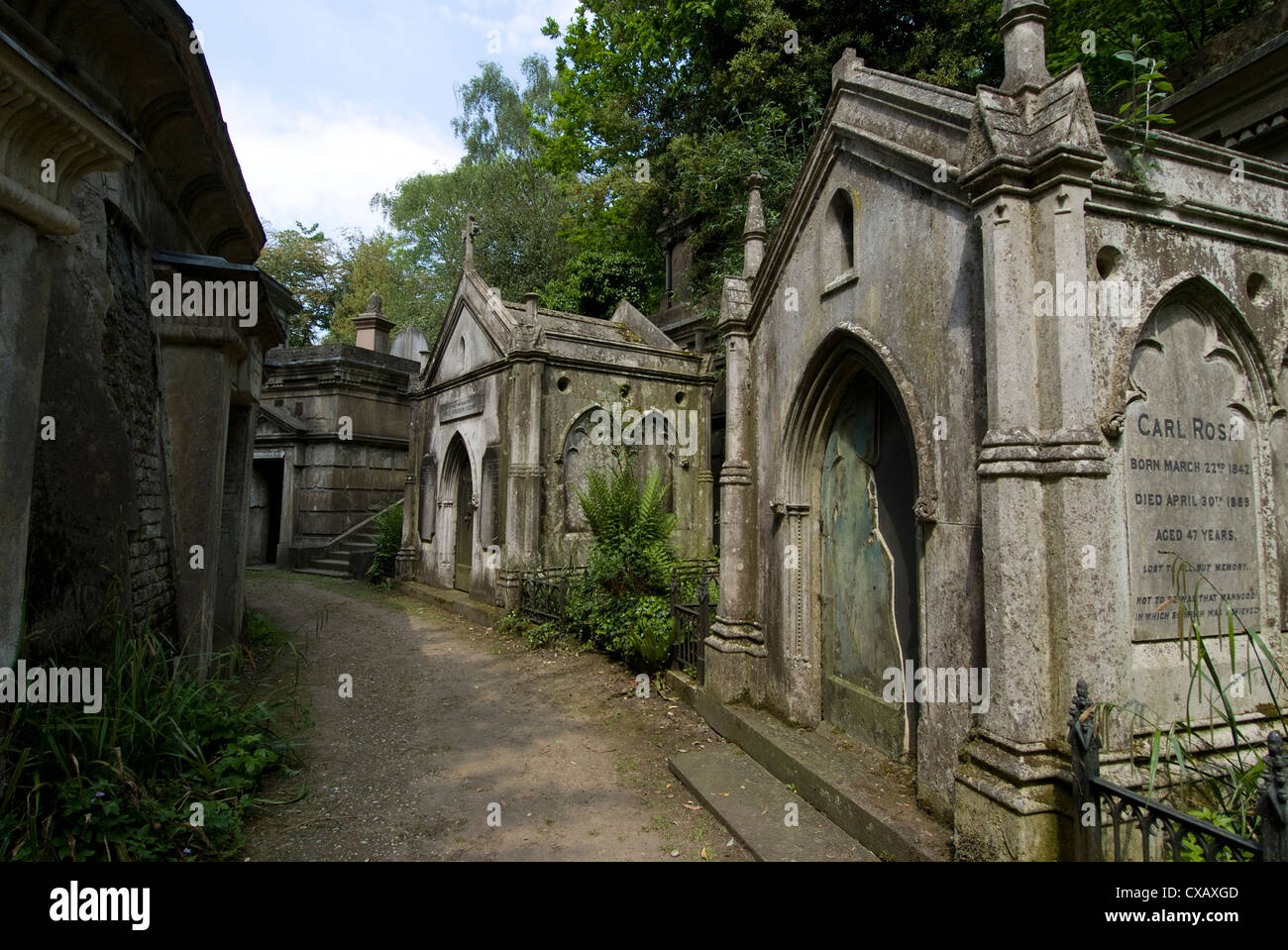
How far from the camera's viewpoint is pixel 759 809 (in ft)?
16.1

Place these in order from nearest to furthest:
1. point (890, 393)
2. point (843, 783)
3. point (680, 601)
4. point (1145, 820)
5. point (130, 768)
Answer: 1. point (1145, 820)
2. point (130, 768)
3. point (843, 783)
4. point (890, 393)
5. point (680, 601)

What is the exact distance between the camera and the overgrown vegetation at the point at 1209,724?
10.7ft

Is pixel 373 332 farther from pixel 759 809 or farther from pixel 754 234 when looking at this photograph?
pixel 759 809

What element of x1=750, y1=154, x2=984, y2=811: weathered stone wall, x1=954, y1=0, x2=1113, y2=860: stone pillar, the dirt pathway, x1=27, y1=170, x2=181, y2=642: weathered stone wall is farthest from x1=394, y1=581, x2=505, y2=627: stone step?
x1=954, y1=0, x2=1113, y2=860: stone pillar

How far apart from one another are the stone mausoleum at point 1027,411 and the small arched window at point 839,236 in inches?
0.8

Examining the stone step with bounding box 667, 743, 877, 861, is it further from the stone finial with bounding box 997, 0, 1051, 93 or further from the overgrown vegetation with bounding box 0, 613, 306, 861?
the stone finial with bounding box 997, 0, 1051, 93

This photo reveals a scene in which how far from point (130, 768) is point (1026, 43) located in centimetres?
676

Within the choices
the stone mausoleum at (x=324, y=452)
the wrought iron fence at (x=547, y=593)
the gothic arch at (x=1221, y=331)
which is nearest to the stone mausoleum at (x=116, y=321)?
the wrought iron fence at (x=547, y=593)

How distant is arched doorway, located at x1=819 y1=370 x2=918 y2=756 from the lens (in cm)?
493

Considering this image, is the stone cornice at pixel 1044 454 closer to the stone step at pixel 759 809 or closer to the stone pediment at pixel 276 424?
the stone step at pixel 759 809

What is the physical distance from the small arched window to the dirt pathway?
435cm

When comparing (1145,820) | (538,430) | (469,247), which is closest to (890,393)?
(1145,820)

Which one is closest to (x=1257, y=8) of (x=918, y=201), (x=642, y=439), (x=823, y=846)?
(x=918, y=201)

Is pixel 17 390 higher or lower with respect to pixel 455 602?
higher
